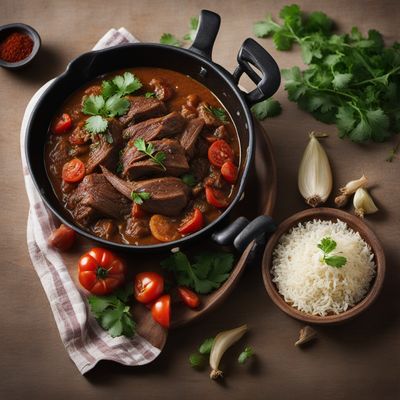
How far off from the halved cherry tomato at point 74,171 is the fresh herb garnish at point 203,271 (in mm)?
865

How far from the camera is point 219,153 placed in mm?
5160

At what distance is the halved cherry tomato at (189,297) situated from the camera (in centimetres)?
495

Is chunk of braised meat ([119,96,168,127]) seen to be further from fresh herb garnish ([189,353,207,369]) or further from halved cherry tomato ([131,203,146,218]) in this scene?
fresh herb garnish ([189,353,207,369])

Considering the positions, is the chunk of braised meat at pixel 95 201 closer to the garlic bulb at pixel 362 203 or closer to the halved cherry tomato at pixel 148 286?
the halved cherry tomato at pixel 148 286

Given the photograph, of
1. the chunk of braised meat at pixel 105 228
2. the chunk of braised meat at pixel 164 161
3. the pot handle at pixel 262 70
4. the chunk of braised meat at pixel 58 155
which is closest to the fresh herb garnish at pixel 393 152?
the pot handle at pixel 262 70

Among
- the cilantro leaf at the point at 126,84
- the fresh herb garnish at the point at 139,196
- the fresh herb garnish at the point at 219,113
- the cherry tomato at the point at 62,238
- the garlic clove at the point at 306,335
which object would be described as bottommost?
the garlic clove at the point at 306,335

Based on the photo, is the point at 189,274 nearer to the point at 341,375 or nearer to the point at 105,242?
the point at 105,242

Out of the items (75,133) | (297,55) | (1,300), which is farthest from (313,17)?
(1,300)

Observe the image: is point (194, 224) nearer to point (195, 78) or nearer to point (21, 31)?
point (195, 78)

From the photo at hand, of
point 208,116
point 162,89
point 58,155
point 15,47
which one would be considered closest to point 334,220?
point 208,116

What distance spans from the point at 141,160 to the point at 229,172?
0.62 metres

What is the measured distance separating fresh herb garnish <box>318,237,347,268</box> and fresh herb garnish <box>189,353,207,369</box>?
1.10 m

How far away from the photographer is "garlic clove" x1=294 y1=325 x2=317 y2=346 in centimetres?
508

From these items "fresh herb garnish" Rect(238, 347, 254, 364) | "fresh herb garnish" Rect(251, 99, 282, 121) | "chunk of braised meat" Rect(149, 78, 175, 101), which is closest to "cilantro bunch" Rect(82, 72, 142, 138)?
"chunk of braised meat" Rect(149, 78, 175, 101)
